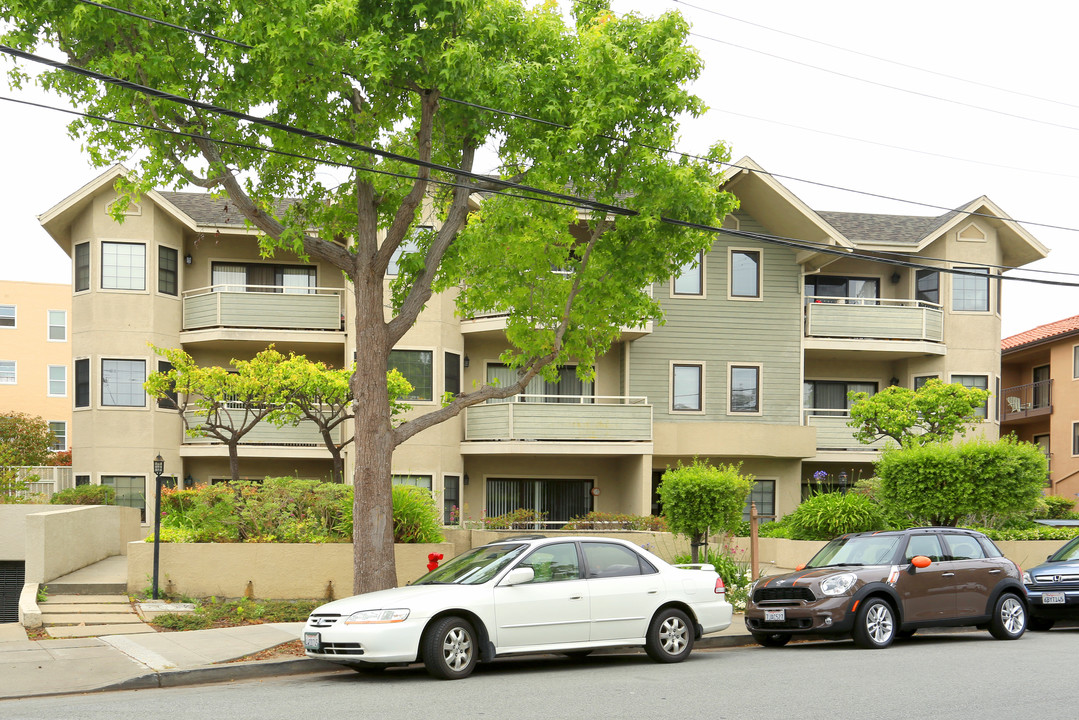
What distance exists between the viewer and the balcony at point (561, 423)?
87.5 feet

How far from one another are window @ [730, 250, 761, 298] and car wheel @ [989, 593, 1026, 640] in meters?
15.5

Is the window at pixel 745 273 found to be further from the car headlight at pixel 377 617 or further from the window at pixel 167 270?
the car headlight at pixel 377 617

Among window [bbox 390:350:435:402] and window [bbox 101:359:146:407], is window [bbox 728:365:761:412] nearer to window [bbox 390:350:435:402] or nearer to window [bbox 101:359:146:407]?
window [bbox 390:350:435:402]

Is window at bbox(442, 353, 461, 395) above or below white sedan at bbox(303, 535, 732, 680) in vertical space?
above

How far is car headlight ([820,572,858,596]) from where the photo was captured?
533 inches

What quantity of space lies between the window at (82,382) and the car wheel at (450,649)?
64.2 feet

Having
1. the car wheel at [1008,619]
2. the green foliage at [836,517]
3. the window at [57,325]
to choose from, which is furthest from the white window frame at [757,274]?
the window at [57,325]

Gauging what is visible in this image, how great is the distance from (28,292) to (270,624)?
137 feet

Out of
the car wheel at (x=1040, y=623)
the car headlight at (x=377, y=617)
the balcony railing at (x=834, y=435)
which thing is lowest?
the car wheel at (x=1040, y=623)

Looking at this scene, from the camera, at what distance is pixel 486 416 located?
27.2 m

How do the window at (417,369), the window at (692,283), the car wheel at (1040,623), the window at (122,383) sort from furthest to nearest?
the window at (692,283)
the window at (122,383)
the window at (417,369)
the car wheel at (1040,623)

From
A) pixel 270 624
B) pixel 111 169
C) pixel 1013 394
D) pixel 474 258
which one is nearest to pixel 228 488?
pixel 270 624

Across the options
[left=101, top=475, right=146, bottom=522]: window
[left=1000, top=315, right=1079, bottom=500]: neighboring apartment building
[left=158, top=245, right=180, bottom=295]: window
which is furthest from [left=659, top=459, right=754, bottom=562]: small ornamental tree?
[left=1000, top=315, right=1079, bottom=500]: neighboring apartment building

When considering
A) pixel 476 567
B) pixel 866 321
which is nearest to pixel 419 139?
pixel 476 567
